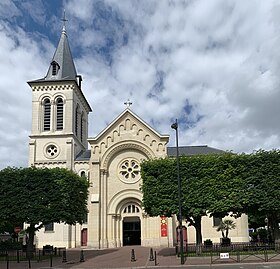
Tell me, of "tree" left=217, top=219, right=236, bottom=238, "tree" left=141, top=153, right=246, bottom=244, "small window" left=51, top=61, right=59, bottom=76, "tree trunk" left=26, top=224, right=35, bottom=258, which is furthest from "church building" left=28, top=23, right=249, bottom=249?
"tree" left=141, top=153, right=246, bottom=244

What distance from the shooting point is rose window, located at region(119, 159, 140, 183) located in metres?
48.8

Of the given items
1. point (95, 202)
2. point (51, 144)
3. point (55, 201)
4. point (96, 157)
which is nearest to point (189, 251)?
point (55, 201)

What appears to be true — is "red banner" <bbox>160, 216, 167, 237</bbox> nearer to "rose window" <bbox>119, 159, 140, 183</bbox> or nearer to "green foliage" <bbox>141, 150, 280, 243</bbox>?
"rose window" <bbox>119, 159, 140, 183</bbox>

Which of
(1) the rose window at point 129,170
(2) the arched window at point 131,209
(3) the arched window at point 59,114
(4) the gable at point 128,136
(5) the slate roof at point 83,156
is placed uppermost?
(3) the arched window at point 59,114

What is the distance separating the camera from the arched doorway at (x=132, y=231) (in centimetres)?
4938

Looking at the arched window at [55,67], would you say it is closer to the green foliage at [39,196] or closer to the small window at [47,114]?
the small window at [47,114]

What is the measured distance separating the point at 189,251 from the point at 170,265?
283 inches

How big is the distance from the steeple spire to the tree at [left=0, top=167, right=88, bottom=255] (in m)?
23.9

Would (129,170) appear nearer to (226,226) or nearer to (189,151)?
(189,151)

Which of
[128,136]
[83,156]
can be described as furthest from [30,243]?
[83,156]

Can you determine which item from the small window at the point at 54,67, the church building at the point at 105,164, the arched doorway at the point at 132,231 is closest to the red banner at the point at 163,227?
the church building at the point at 105,164

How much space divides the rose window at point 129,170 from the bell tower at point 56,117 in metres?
7.89

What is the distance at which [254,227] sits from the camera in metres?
77.8

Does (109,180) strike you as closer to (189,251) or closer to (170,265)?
(189,251)
